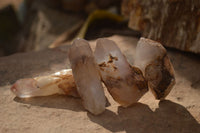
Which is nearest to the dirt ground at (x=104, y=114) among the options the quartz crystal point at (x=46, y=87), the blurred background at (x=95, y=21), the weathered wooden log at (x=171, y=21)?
the quartz crystal point at (x=46, y=87)

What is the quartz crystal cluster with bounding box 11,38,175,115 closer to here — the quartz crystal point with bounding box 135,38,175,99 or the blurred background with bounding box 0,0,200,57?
the quartz crystal point with bounding box 135,38,175,99

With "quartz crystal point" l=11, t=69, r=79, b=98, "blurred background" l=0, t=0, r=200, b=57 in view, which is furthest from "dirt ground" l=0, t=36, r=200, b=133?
"blurred background" l=0, t=0, r=200, b=57

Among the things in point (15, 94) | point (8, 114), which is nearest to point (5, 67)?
point (15, 94)

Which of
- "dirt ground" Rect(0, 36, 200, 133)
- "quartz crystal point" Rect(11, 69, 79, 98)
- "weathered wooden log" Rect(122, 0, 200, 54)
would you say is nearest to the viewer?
"dirt ground" Rect(0, 36, 200, 133)

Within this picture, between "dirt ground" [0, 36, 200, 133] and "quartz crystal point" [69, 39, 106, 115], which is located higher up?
"quartz crystal point" [69, 39, 106, 115]

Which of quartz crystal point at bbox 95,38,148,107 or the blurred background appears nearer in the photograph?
quartz crystal point at bbox 95,38,148,107

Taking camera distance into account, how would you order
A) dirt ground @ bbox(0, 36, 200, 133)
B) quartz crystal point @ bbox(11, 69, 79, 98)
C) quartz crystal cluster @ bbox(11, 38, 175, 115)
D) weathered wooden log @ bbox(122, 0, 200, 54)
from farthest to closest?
weathered wooden log @ bbox(122, 0, 200, 54), quartz crystal point @ bbox(11, 69, 79, 98), quartz crystal cluster @ bbox(11, 38, 175, 115), dirt ground @ bbox(0, 36, 200, 133)

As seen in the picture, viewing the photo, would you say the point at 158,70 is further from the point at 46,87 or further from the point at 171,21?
the point at 171,21

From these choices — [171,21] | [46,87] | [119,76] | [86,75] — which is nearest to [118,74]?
[119,76]
